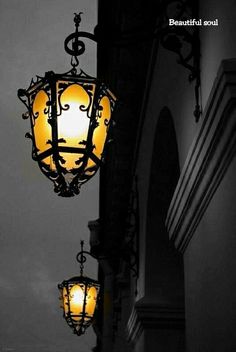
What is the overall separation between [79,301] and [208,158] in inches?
330

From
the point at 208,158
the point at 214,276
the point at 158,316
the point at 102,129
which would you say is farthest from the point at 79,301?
the point at 208,158

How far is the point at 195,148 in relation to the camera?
4391 mm

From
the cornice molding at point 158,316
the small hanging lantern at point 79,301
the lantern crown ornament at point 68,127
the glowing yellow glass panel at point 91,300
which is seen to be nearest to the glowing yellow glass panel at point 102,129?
the lantern crown ornament at point 68,127

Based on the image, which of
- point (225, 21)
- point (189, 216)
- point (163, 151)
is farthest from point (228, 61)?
point (163, 151)

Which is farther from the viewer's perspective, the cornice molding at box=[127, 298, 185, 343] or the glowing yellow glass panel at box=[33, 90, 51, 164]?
the cornice molding at box=[127, 298, 185, 343]

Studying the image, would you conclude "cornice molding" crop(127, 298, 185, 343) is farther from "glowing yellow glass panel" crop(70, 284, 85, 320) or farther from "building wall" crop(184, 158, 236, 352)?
"glowing yellow glass panel" crop(70, 284, 85, 320)

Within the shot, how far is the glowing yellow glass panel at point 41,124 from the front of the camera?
462cm

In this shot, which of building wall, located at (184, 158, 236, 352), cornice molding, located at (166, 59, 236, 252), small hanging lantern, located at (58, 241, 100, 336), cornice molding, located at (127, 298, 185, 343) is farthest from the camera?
small hanging lantern, located at (58, 241, 100, 336)

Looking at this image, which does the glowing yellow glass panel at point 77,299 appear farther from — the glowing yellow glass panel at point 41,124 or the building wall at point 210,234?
the glowing yellow glass panel at point 41,124

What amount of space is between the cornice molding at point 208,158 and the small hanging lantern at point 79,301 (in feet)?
21.9

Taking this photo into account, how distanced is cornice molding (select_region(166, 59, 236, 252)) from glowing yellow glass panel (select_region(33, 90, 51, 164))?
1.00 meters

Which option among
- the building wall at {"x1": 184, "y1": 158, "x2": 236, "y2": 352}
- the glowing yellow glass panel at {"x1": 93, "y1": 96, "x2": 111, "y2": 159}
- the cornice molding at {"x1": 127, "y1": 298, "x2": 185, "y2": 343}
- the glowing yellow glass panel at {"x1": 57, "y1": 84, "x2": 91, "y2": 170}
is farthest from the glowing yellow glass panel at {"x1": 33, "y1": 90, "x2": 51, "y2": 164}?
the cornice molding at {"x1": 127, "y1": 298, "x2": 185, "y2": 343}

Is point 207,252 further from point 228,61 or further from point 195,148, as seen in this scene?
point 228,61

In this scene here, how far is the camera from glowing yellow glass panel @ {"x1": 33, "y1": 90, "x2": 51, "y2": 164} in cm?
462
